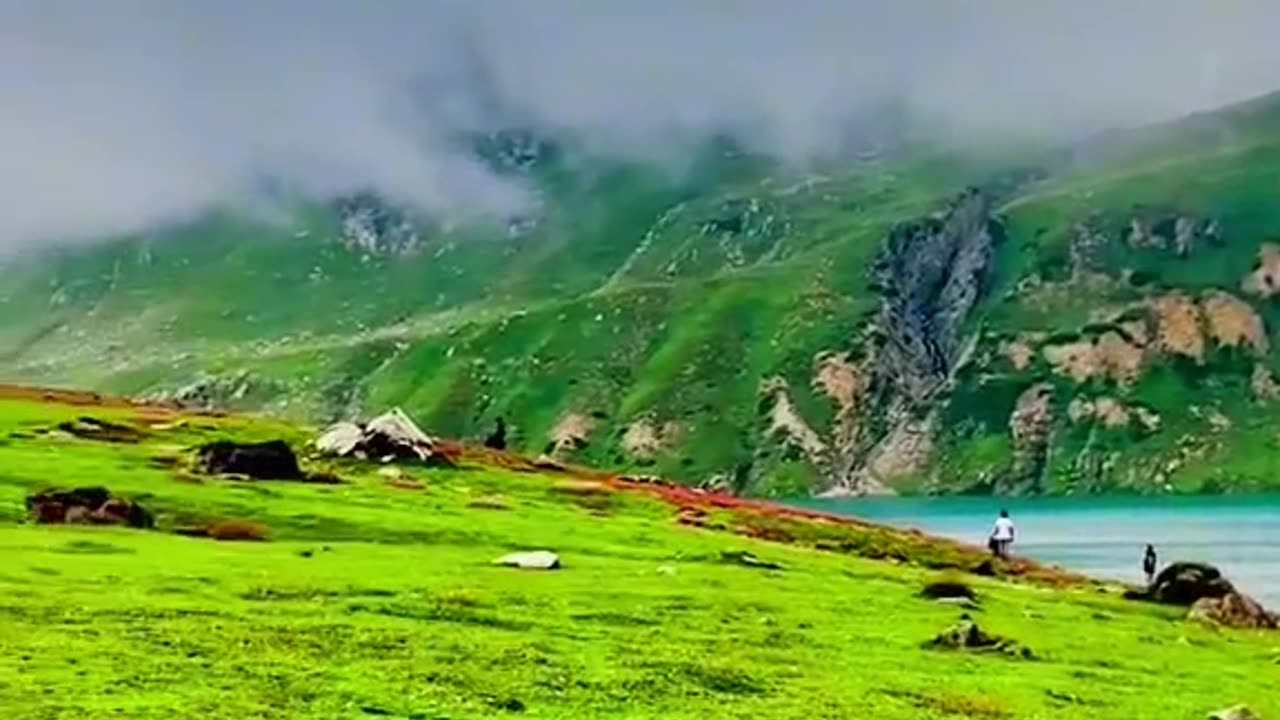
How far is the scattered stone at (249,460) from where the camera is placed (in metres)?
86.2

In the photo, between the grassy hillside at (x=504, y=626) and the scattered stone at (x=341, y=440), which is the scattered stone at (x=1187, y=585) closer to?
the grassy hillside at (x=504, y=626)

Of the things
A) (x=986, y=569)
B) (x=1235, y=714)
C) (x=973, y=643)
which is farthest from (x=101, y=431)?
(x=1235, y=714)

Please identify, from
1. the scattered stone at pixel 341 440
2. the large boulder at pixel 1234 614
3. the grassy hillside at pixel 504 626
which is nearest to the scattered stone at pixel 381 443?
the scattered stone at pixel 341 440

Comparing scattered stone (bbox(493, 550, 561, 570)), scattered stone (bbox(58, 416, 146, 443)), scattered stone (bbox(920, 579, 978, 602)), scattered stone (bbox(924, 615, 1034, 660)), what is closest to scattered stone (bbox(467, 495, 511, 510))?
scattered stone (bbox(493, 550, 561, 570))

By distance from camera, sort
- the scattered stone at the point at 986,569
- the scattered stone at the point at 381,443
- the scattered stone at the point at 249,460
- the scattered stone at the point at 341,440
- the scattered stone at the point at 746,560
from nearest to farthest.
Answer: the scattered stone at the point at 746,560, the scattered stone at the point at 986,569, the scattered stone at the point at 249,460, the scattered stone at the point at 341,440, the scattered stone at the point at 381,443

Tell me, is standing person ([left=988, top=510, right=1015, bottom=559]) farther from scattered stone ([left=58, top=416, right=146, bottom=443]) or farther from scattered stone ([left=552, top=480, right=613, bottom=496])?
scattered stone ([left=58, top=416, right=146, bottom=443])

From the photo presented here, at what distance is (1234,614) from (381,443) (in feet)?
169

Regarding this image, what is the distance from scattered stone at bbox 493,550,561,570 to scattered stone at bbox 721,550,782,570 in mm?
9770

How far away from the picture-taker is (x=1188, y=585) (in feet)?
245

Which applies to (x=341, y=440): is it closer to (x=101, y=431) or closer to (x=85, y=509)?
(x=101, y=431)

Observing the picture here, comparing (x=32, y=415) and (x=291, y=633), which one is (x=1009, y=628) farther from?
(x=32, y=415)

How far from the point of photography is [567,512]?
85.7 meters

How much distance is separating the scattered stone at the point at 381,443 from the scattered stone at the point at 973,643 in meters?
59.0

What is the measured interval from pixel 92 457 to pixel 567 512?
22.7 meters
